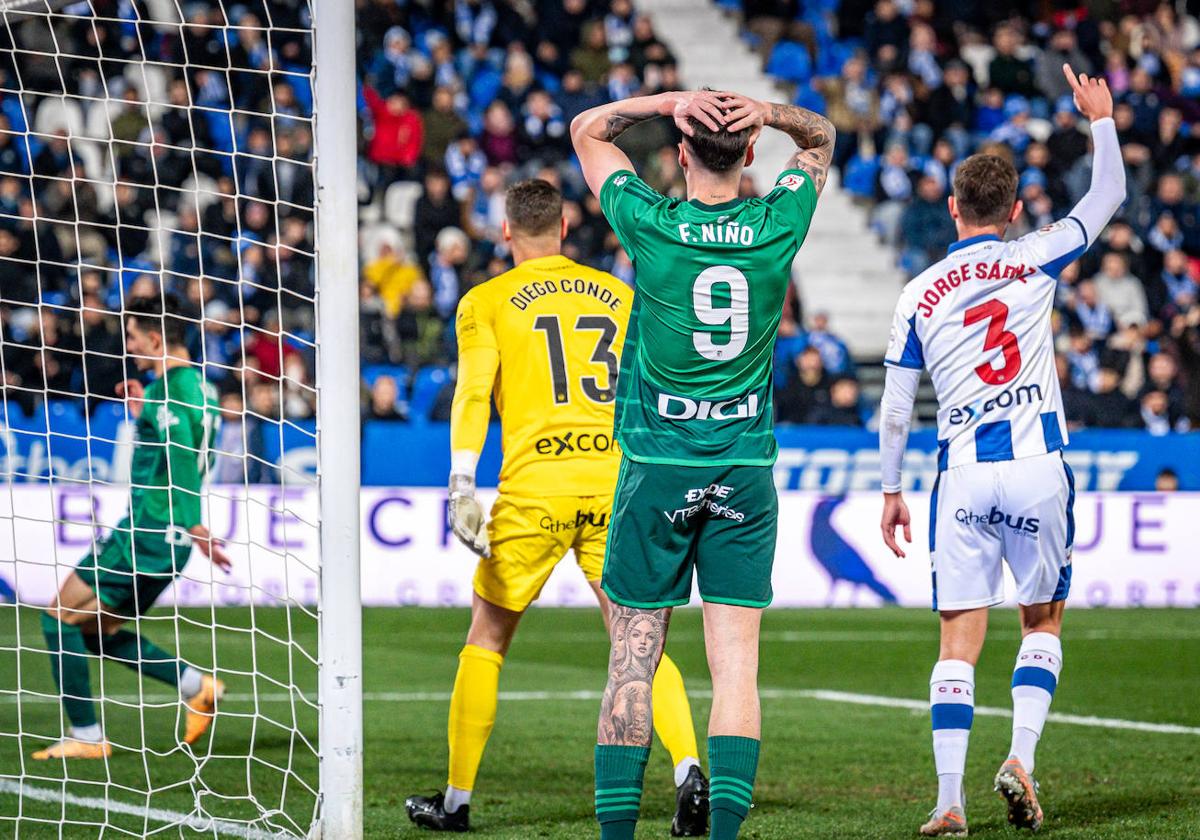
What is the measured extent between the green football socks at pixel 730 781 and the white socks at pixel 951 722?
126cm

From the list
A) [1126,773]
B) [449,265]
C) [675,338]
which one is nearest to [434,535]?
[449,265]

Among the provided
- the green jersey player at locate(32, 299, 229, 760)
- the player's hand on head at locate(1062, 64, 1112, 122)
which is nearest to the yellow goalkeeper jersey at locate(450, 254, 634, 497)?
the player's hand on head at locate(1062, 64, 1112, 122)

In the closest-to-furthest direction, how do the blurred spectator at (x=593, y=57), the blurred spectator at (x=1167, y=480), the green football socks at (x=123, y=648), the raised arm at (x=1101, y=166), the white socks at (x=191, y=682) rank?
the raised arm at (x=1101, y=166)
the green football socks at (x=123, y=648)
the white socks at (x=191, y=682)
the blurred spectator at (x=1167, y=480)
the blurred spectator at (x=593, y=57)

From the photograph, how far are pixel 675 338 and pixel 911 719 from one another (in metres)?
4.60

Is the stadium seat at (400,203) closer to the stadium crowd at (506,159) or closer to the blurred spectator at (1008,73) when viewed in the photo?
the stadium crowd at (506,159)

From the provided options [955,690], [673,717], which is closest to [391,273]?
[673,717]

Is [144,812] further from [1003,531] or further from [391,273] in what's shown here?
[391,273]

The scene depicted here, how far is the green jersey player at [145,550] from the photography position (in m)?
7.59

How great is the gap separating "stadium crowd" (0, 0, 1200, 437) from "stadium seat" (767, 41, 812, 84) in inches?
1.2

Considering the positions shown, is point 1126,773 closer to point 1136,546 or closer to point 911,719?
point 911,719

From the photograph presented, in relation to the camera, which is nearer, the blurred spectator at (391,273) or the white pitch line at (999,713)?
the white pitch line at (999,713)

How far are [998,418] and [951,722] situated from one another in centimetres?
107

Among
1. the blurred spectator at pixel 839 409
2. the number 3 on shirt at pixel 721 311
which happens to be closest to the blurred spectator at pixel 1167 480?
the blurred spectator at pixel 839 409

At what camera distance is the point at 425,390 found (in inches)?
650
